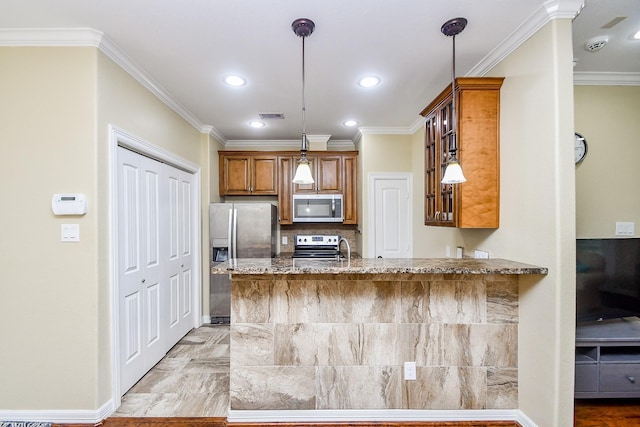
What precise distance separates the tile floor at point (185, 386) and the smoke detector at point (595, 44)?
11.8ft

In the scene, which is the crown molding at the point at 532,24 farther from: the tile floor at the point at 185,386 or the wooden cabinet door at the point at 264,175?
the tile floor at the point at 185,386

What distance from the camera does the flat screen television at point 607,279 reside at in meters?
2.06

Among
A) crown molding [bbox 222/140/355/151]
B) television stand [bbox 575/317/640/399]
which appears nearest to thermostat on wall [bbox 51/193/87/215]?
crown molding [bbox 222/140/355/151]

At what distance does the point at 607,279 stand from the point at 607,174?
0.88 m

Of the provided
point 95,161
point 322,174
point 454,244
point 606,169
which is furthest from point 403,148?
point 95,161

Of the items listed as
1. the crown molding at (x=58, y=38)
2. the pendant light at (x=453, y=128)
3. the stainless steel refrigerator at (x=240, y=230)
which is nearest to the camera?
the pendant light at (x=453, y=128)

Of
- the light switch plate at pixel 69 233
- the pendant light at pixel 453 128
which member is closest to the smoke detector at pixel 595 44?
the pendant light at pixel 453 128

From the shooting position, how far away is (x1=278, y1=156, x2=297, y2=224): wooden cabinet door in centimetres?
428

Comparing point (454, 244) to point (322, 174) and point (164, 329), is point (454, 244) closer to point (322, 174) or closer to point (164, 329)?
point (322, 174)

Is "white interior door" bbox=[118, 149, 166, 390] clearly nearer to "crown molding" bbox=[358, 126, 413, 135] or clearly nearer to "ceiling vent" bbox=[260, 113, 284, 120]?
"ceiling vent" bbox=[260, 113, 284, 120]

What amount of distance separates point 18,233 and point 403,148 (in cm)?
389

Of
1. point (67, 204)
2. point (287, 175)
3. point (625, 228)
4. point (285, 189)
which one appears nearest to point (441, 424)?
point (625, 228)

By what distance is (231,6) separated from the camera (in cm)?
168

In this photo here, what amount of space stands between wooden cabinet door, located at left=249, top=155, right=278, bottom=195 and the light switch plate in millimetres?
2471
